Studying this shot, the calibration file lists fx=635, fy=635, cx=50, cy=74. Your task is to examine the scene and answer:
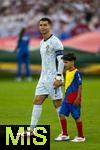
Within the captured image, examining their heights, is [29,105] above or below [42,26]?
below

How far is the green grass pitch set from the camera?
8.75m

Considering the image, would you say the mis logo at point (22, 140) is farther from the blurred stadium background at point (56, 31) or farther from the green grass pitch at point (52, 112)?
the blurred stadium background at point (56, 31)

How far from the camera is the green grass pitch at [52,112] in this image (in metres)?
8.75

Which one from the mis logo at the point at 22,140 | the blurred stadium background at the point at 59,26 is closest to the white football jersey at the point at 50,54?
the mis logo at the point at 22,140

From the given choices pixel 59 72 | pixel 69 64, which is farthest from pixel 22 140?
pixel 69 64

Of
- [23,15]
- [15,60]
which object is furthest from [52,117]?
[23,15]

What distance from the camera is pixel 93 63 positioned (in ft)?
77.0

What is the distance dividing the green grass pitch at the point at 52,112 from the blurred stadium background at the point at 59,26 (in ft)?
11.8

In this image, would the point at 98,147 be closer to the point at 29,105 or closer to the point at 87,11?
the point at 29,105

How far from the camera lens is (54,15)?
24984 mm

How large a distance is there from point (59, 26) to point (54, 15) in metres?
0.61

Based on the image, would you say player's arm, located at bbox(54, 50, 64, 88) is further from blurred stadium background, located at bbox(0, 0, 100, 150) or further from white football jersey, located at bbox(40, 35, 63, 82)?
blurred stadium background, located at bbox(0, 0, 100, 150)

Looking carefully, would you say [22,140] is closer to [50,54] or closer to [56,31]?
[50,54]

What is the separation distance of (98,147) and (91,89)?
10054 mm
